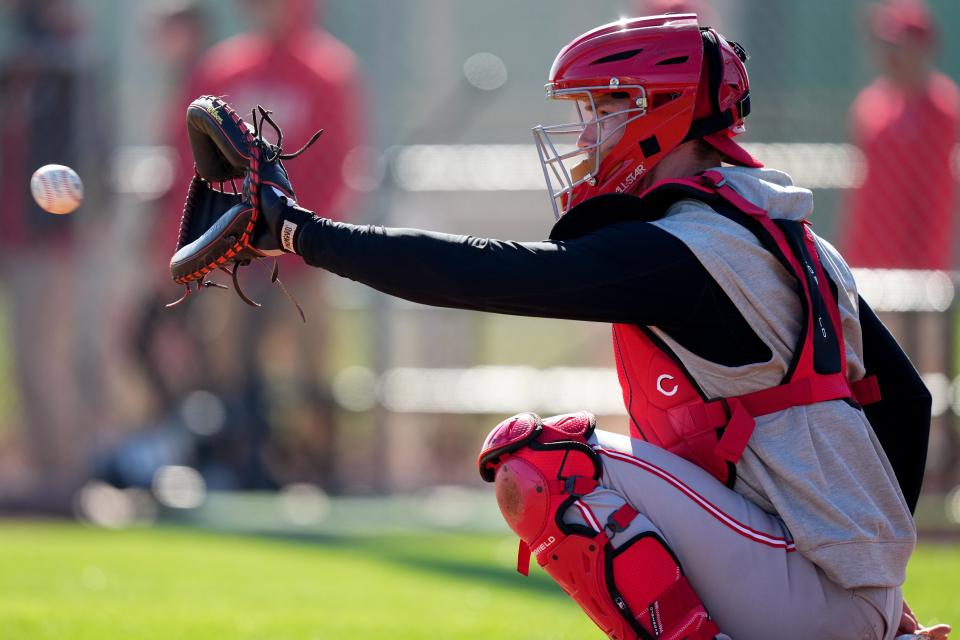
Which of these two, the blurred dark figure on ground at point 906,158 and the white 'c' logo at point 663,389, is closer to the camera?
the white 'c' logo at point 663,389

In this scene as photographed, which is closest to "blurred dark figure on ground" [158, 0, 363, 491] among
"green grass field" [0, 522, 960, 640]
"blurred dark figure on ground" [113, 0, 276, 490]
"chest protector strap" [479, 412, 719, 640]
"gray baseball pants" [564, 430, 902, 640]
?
"blurred dark figure on ground" [113, 0, 276, 490]

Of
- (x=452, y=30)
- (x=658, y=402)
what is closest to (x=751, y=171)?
(x=658, y=402)

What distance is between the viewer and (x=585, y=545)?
298 cm

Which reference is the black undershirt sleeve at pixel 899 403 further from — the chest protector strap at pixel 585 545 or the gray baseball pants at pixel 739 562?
the chest protector strap at pixel 585 545

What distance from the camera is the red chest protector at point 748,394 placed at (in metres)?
3.01

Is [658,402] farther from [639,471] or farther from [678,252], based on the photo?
[678,252]

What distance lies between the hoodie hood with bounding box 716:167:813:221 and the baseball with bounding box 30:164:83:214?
5.30 ft

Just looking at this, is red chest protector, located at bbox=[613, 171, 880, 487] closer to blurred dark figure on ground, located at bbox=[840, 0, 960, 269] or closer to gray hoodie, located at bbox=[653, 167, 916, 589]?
gray hoodie, located at bbox=[653, 167, 916, 589]

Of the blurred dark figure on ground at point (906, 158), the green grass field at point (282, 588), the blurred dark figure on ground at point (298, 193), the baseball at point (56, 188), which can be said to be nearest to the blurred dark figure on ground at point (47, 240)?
the blurred dark figure on ground at point (298, 193)

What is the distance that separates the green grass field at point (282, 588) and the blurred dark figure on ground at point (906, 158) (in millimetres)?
1775

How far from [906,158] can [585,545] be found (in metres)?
5.05

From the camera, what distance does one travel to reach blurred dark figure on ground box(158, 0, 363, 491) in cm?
771

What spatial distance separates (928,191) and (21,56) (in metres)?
5.04

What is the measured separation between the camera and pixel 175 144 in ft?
26.1
